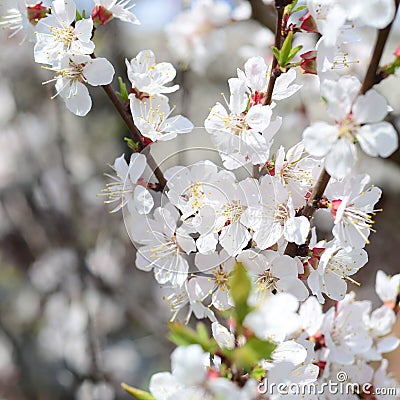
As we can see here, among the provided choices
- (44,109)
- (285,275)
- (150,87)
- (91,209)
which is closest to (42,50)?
(150,87)

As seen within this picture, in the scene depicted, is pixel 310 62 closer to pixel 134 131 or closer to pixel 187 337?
pixel 134 131

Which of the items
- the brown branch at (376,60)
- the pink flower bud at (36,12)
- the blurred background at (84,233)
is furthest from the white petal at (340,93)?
the blurred background at (84,233)

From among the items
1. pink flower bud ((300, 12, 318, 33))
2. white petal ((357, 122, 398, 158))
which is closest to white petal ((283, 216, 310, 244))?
white petal ((357, 122, 398, 158))

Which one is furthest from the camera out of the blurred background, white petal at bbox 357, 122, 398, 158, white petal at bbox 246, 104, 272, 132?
the blurred background

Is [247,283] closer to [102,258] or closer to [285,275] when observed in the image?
[285,275]

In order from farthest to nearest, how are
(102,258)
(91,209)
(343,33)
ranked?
(91,209), (102,258), (343,33)

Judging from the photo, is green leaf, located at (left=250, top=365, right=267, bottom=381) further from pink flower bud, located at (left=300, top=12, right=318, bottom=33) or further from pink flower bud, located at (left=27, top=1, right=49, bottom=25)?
pink flower bud, located at (left=27, top=1, right=49, bottom=25)
